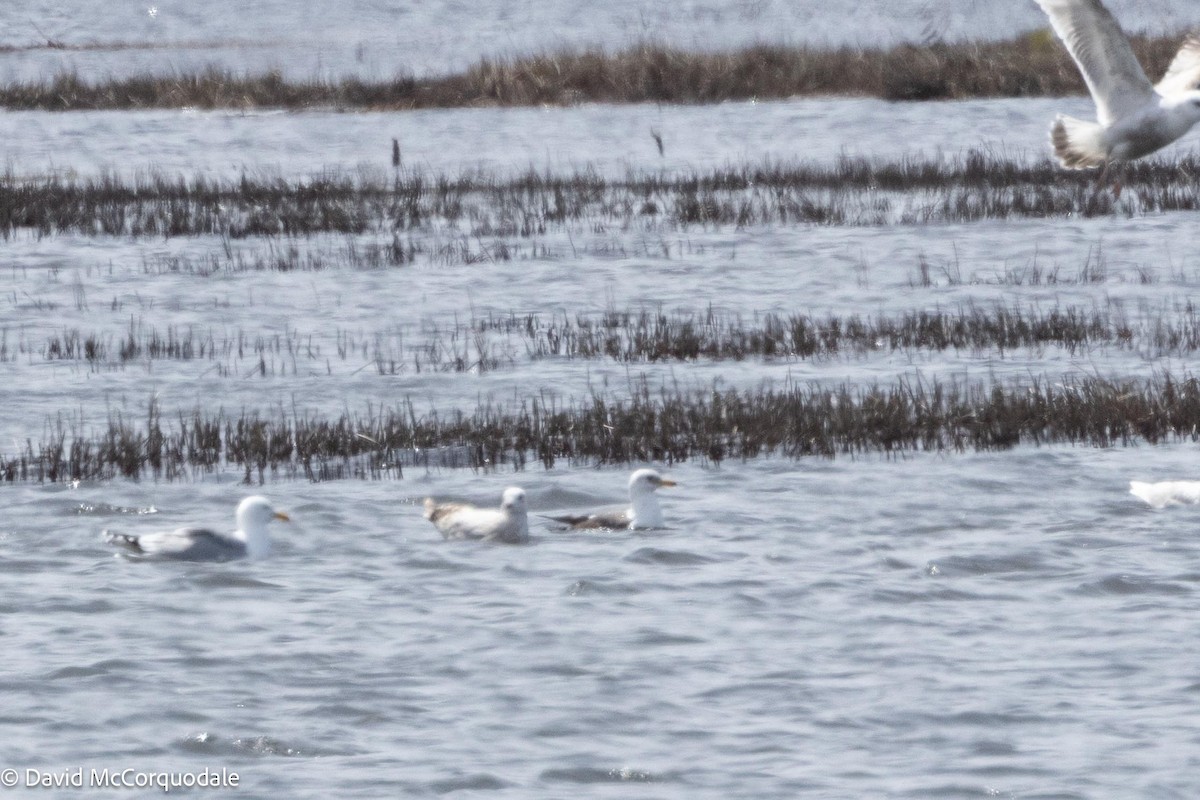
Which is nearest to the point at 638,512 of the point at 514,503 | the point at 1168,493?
the point at 514,503

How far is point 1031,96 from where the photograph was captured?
43.1 metres

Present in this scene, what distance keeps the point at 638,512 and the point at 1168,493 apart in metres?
2.70

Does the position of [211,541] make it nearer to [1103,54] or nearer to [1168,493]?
[1168,493]

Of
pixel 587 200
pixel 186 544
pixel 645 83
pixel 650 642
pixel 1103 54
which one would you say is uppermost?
pixel 645 83

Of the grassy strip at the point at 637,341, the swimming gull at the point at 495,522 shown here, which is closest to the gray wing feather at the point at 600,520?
the swimming gull at the point at 495,522

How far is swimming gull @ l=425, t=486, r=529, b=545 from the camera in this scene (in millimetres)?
10258

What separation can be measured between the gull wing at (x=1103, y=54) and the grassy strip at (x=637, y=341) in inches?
70.3

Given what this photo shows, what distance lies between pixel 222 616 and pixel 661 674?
2.16 m

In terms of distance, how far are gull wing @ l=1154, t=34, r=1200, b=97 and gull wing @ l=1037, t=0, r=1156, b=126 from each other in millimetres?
324

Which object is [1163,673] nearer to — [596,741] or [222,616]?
[596,741]

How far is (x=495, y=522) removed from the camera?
10.3 m

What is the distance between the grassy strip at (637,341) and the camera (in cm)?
1619

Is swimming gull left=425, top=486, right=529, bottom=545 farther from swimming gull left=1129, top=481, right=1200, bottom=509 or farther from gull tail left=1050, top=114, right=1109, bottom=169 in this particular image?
gull tail left=1050, top=114, right=1109, bottom=169

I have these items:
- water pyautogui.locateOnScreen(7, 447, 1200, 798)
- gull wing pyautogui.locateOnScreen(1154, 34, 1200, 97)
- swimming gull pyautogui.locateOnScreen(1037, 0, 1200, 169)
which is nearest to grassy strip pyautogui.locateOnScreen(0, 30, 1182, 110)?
swimming gull pyautogui.locateOnScreen(1037, 0, 1200, 169)
